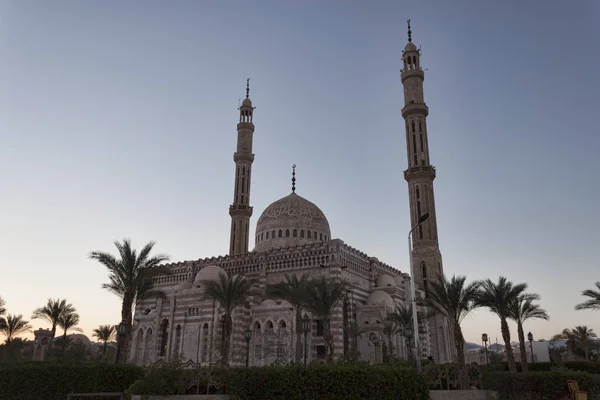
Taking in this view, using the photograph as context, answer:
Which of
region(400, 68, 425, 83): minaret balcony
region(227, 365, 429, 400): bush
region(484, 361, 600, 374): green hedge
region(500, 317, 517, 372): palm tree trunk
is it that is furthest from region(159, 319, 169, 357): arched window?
region(400, 68, 425, 83): minaret balcony

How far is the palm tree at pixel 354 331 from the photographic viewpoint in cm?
3338

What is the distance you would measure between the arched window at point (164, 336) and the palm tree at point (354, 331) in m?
17.1

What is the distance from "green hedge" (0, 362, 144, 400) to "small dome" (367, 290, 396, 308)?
23.6 meters

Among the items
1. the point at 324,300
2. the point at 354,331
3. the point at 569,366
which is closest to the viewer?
the point at 324,300

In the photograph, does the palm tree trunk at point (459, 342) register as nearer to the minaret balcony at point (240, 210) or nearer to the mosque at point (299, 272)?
the mosque at point (299, 272)

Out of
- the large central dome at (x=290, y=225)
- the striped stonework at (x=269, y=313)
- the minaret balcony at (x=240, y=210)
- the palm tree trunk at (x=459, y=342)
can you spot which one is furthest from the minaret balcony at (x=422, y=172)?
the minaret balcony at (x=240, y=210)

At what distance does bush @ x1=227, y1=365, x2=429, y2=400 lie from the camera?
43.8ft

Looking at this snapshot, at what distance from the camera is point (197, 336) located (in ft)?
128

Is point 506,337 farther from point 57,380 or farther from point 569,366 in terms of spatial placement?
point 57,380

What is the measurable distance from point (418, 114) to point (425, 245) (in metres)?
12.4

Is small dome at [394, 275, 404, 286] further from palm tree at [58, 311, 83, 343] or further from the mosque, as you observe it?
palm tree at [58, 311, 83, 343]

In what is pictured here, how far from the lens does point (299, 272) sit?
3869 centimetres

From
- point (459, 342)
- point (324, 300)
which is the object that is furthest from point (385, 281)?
point (459, 342)

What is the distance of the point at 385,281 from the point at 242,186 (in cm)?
1990
